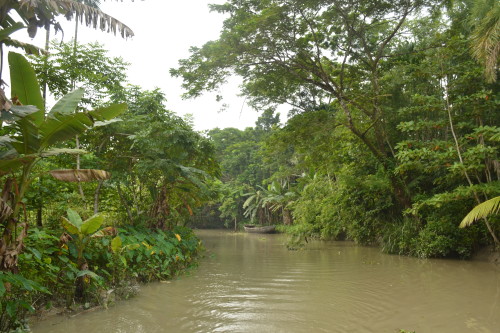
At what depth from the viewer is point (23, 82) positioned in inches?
161

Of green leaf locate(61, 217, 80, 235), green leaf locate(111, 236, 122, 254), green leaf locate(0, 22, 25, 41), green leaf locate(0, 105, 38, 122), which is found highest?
green leaf locate(0, 22, 25, 41)

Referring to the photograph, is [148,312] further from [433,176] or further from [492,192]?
[433,176]

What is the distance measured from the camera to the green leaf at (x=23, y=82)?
13.2 feet

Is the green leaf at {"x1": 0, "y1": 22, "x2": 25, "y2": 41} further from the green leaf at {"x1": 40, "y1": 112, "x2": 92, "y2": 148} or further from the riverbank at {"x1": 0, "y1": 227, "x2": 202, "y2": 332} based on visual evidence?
the riverbank at {"x1": 0, "y1": 227, "x2": 202, "y2": 332}

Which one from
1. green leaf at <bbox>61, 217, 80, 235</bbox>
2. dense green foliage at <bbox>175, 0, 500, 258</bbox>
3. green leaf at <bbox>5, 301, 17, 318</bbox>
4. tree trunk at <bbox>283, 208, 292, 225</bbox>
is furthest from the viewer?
tree trunk at <bbox>283, 208, 292, 225</bbox>

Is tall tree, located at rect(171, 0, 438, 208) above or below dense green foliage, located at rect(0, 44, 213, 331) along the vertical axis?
above

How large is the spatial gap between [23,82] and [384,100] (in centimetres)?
1001

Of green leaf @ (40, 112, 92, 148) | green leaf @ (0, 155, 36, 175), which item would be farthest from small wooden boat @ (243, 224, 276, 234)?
green leaf @ (0, 155, 36, 175)

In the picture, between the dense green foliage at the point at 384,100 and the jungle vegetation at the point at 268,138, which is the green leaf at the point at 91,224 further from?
the dense green foliage at the point at 384,100

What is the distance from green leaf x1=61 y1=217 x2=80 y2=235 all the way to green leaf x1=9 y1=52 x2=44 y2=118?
4.73 ft

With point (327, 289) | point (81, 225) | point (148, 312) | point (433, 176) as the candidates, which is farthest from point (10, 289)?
point (433, 176)

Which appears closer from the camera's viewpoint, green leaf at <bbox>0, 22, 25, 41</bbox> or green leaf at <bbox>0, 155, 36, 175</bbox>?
green leaf at <bbox>0, 155, 36, 175</bbox>

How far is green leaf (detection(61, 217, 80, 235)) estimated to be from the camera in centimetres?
488

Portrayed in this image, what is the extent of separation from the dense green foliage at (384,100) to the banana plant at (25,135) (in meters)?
6.45
